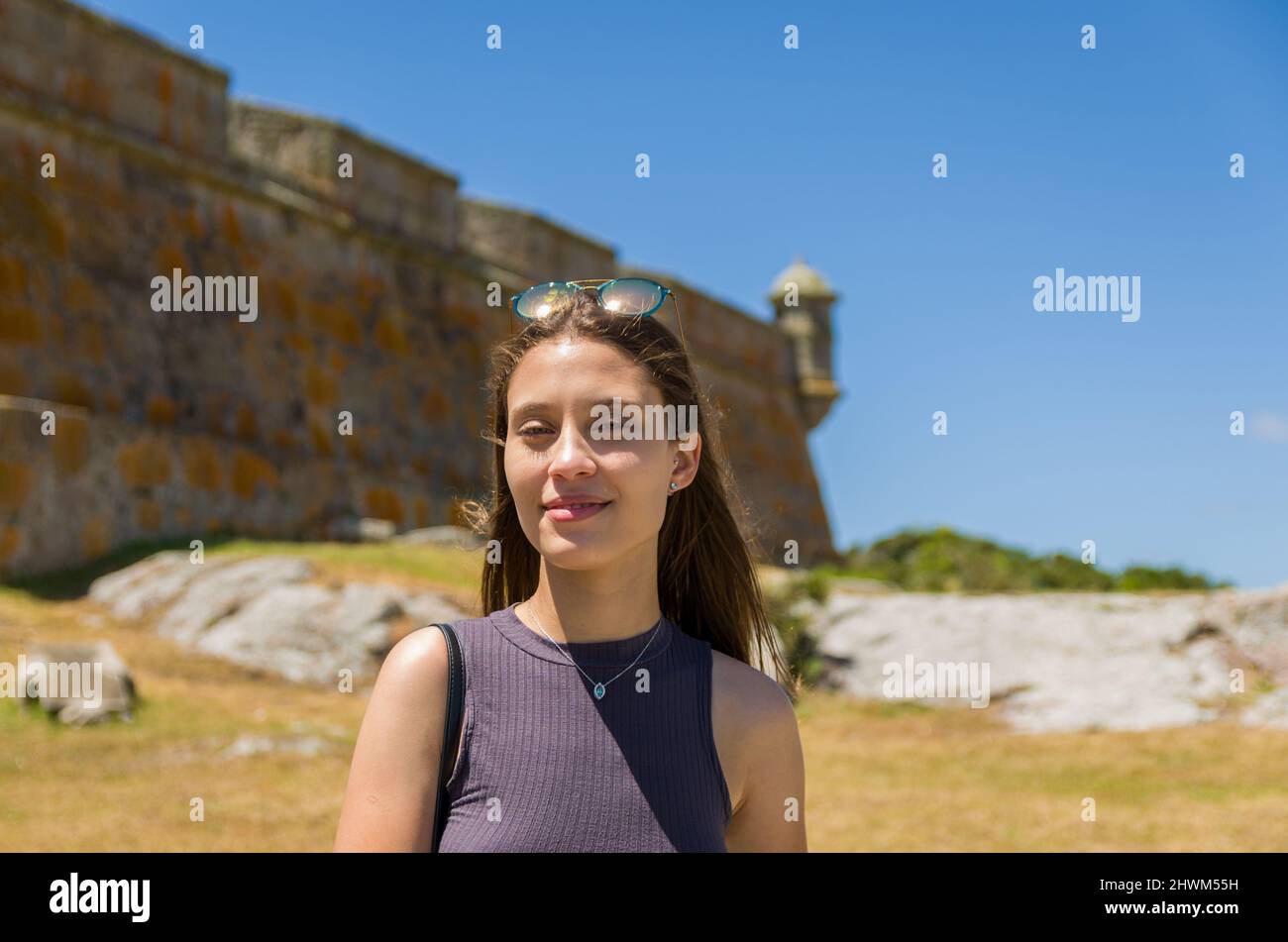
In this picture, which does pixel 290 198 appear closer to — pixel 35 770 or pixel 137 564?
pixel 137 564

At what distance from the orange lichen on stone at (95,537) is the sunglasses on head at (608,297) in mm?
13738

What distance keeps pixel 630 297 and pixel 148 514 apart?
14.7 metres

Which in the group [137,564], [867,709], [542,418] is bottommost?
[867,709]

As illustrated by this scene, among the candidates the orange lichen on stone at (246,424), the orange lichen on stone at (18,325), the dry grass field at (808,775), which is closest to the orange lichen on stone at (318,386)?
the orange lichen on stone at (246,424)

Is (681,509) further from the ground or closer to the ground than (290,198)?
closer to the ground

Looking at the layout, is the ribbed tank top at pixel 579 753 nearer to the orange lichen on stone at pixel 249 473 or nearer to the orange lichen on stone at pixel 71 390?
the orange lichen on stone at pixel 71 390

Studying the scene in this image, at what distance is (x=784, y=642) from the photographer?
12977mm

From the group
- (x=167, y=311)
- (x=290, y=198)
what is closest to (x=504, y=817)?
(x=167, y=311)

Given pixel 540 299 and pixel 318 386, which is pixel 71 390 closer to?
pixel 318 386

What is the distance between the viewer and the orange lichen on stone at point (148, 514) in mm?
15648

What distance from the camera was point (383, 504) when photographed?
64.4 ft

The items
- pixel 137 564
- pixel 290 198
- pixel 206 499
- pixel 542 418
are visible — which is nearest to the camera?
pixel 542 418

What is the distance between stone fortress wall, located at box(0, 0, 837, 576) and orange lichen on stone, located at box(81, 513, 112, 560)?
25 millimetres
